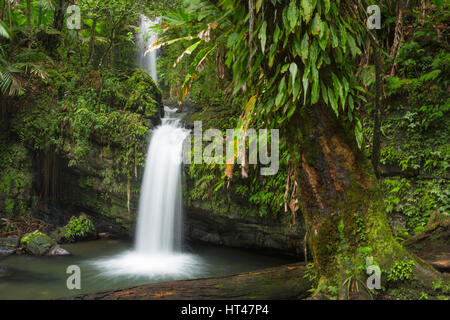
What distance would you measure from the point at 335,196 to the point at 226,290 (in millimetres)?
1357

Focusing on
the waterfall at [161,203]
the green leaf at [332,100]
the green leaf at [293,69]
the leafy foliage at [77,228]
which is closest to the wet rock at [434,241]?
→ the green leaf at [332,100]

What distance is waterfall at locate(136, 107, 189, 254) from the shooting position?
288 inches

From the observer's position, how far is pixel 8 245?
22.6 ft

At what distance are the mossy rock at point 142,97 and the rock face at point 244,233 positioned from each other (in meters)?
3.01

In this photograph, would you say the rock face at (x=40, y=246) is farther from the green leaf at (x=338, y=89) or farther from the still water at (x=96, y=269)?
the green leaf at (x=338, y=89)

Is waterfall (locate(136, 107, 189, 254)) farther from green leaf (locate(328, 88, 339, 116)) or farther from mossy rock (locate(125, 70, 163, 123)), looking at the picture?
green leaf (locate(328, 88, 339, 116))

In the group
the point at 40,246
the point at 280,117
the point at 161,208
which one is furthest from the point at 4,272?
the point at 280,117

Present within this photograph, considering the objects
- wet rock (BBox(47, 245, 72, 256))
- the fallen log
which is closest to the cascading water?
wet rock (BBox(47, 245, 72, 256))

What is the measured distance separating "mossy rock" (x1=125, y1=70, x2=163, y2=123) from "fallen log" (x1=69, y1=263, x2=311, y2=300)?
236 inches

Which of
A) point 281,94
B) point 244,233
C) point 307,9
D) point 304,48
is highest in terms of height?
point 307,9

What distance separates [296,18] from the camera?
2.43 meters

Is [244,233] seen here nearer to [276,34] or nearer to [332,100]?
[332,100]

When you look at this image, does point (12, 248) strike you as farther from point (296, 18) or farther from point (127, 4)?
point (296, 18)
